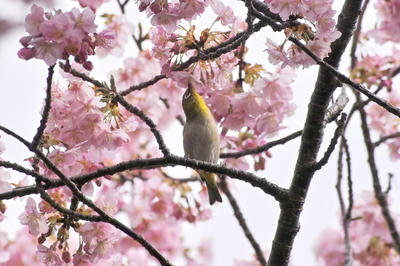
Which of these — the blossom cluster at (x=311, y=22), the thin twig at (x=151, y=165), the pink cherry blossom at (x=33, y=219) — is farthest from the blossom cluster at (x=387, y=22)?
the pink cherry blossom at (x=33, y=219)

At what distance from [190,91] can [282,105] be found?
1.87 ft

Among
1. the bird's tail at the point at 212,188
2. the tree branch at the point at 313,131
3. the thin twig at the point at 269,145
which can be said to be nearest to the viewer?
the tree branch at the point at 313,131

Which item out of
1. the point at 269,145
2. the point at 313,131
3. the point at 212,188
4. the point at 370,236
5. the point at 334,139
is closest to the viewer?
the point at 334,139

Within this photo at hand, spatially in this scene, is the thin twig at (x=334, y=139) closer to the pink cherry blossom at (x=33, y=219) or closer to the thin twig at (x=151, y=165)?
the thin twig at (x=151, y=165)

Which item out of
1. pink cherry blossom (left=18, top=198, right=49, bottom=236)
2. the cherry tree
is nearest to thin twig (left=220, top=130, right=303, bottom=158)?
the cherry tree

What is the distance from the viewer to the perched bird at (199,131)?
388 cm

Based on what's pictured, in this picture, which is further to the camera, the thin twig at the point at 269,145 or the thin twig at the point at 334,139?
the thin twig at the point at 269,145

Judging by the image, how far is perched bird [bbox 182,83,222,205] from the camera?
388 centimetres

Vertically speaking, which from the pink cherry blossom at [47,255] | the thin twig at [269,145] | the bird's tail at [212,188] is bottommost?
the pink cherry blossom at [47,255]

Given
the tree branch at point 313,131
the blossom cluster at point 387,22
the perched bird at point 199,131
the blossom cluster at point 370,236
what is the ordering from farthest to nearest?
the blossom cluster at point 370,236, the blossom cluster at point 387,22, the perched bird at point 199,131, the tree branch at point 313,131

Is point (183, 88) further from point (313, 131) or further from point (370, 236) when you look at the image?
point (370, 236)

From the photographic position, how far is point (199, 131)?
3.90 metres

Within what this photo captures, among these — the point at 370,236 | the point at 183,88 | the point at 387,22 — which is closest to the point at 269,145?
the point at 183,88

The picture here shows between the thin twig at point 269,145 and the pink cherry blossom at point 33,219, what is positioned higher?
→ the thin twig at point 269,145
